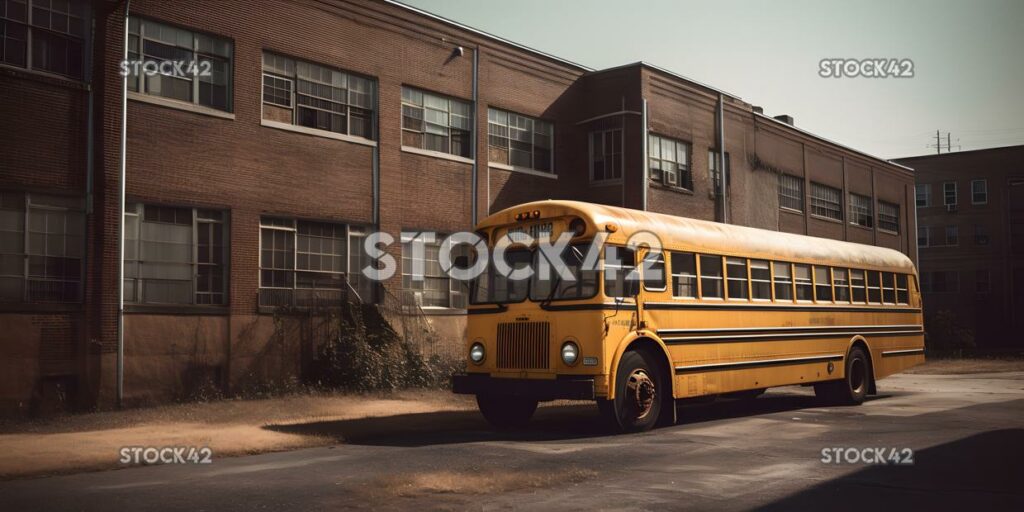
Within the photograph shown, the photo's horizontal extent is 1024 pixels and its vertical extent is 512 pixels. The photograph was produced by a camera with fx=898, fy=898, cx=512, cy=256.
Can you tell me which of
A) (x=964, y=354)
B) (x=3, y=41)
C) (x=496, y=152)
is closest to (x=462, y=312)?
(x=496, y=152)

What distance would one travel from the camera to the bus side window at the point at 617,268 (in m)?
12.5

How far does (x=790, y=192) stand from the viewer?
119 feet

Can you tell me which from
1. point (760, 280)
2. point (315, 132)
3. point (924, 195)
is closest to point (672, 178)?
point (315, 132)

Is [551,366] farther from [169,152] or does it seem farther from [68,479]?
[169,152]

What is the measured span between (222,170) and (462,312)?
25.0ft

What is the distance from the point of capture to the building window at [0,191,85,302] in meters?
15.9

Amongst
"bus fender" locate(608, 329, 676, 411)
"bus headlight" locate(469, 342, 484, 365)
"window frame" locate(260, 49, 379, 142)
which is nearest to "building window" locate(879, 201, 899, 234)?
"window frame" locate(260, 49, 379, 142)

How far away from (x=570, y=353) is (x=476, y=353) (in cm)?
173

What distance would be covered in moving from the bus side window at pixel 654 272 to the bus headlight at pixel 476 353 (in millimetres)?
2595

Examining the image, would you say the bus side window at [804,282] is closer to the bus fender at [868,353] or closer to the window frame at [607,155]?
the bus fender at [868,353]

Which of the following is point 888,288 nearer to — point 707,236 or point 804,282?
point 804,282

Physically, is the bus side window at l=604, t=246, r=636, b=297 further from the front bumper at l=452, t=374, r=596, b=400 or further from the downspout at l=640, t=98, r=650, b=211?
the downspout at l=640, t=98, r=650, b=211

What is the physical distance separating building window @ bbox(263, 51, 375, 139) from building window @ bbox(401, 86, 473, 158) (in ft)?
3.93

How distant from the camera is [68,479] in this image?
9477 millimetres
